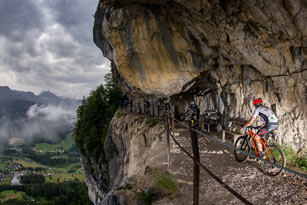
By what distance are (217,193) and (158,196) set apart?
152 centimetres

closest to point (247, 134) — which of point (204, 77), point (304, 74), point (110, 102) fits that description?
point (304, 74)

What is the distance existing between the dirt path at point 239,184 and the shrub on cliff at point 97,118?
56.3 ft

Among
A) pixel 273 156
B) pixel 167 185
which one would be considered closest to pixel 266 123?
pixel 273 156

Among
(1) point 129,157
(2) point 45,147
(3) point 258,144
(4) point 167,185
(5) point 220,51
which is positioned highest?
(5) point 220,51

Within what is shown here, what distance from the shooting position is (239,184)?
4863 mm

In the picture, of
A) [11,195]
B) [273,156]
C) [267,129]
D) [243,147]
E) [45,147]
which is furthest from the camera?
[45,147]

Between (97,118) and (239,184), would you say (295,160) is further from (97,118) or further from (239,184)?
(97,118)

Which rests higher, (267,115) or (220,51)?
(220,51)

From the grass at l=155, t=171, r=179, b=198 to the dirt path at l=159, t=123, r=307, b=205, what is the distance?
20cm

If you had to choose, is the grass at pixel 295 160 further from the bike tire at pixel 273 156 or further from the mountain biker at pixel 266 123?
the mountain biker at pixel 266 123

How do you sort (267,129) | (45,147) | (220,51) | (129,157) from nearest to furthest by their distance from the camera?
(267,129) < (220,51) < (129,157) < (45,147)

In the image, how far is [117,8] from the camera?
33.8 feet

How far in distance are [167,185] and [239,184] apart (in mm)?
1931

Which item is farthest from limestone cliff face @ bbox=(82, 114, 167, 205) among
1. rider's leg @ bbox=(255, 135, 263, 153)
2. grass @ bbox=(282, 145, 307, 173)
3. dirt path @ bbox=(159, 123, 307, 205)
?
grass @ bbox=(282, 145, 307, 173)
